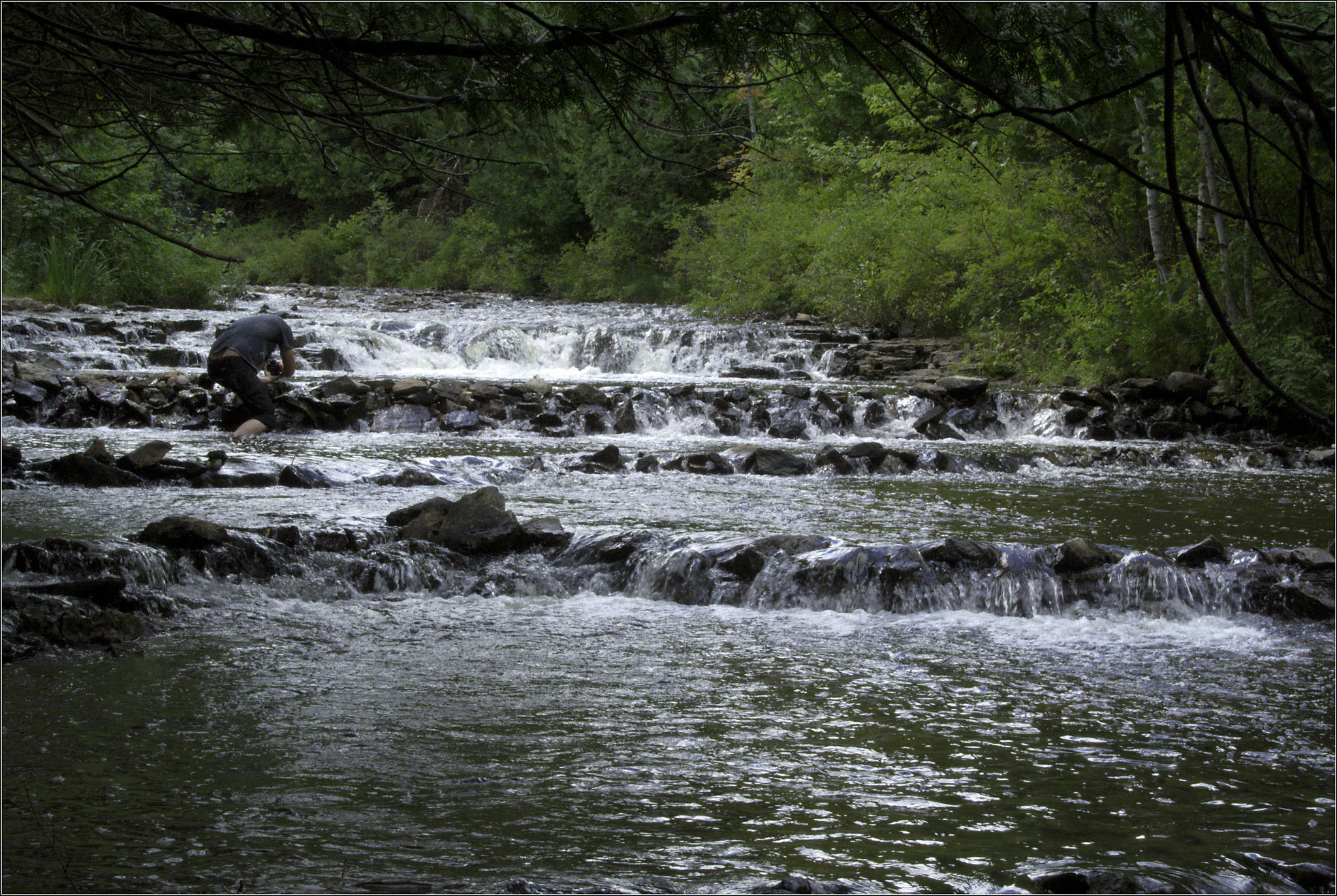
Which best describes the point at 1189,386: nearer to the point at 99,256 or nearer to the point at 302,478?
the point at 302,478

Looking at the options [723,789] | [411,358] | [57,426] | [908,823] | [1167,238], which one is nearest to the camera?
[908,823]

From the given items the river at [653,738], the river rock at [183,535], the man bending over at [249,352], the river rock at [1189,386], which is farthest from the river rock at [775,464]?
the river rock at [1189,386]

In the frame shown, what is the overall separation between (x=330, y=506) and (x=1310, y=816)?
21.0 ft

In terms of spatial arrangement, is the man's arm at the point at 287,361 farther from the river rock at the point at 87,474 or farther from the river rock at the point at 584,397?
the river rock at the point at 584,397

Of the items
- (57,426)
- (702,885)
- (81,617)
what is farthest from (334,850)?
(57,426)

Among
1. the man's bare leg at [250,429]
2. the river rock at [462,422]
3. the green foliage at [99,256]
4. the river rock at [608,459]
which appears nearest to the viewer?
the river rock at [608,459]

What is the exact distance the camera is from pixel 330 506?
7.57 meters

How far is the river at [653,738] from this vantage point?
101 inches

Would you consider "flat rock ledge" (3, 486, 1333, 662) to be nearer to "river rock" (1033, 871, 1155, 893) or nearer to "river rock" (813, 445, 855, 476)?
"river rock" (1033, 871, 1155, 893)

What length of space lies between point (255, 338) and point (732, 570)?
6931 mm

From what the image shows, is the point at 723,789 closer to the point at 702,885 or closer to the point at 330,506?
the point at 702,885

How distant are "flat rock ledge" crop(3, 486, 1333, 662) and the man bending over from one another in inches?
193

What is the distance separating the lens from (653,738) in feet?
11.4

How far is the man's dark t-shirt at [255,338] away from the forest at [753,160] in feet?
4.66
